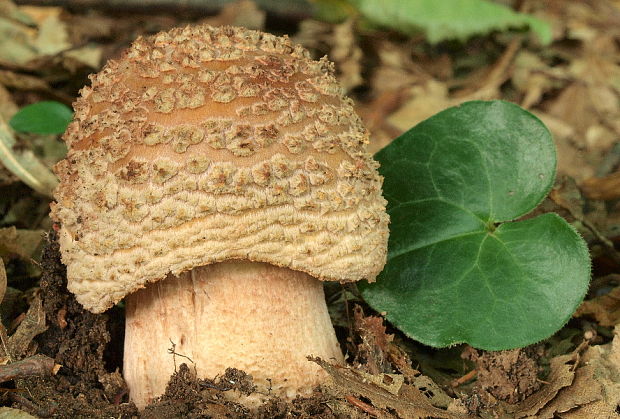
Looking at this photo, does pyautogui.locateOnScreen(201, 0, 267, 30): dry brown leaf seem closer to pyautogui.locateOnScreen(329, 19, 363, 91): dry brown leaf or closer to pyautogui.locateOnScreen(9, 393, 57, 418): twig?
pyautogui.locateOnScreen(329, 19, 363, 91): dry brown leaf

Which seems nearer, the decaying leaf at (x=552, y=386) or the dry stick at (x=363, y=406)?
the dry stick at (x=363, y=406)

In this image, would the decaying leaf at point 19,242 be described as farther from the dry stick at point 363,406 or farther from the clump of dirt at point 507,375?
the clump of dirt at point 507,375

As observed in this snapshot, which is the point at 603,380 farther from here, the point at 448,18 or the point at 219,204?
the point at 448,18

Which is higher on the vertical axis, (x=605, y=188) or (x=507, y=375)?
(x=605, y=188)

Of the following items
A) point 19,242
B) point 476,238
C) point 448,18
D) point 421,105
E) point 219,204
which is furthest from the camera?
point 448,18

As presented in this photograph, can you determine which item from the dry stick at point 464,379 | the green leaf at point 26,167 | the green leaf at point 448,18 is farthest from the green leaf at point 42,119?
the green leaf at point 448,18

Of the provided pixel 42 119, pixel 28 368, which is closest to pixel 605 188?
pixel 42 119

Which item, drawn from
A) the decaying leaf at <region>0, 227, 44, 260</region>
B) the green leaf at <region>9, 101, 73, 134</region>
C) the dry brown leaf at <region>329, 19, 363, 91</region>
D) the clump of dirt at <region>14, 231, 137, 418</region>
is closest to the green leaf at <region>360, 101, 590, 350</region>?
the clump of dirt at <region>14, 231, 137, 418</region>
